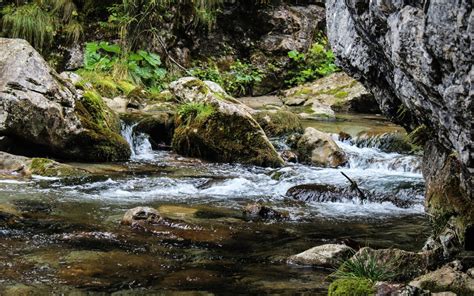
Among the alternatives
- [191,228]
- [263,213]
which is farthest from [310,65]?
[191,228]

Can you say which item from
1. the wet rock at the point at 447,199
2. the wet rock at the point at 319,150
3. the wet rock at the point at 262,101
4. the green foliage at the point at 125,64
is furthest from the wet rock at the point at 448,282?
the green foliage at the point at 125,64

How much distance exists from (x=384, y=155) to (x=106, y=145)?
4698 millimetres

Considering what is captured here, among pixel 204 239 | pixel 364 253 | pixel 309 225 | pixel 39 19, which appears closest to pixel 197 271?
pixel 204 239

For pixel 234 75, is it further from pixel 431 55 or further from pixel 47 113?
pixel 431 55

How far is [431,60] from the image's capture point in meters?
2.61

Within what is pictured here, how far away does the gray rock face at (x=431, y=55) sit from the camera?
92.5 inches

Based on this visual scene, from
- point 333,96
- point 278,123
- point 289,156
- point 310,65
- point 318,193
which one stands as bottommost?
point 289,156

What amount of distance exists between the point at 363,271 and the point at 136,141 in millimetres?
6809

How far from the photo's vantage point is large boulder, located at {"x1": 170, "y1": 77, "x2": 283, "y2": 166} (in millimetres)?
8781

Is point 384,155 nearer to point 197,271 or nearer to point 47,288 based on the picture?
point 197,271

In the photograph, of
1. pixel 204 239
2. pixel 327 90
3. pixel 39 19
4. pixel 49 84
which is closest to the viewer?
pixel 204 239

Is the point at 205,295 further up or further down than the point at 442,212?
further down

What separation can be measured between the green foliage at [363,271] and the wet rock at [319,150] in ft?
17.9

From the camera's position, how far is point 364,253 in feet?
11.9
